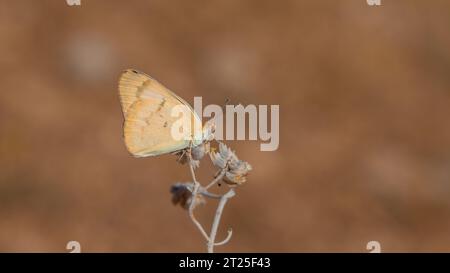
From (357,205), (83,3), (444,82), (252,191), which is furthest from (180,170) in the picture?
(444,82)

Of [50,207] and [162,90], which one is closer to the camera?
[162,90]

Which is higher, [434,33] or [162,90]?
[434,33]

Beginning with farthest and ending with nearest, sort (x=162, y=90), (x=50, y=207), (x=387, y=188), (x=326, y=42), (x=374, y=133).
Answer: (x=326, y=42), (x=374, y=133), (x=387, y=188), (x=50, y=207), (x=162, y=90)

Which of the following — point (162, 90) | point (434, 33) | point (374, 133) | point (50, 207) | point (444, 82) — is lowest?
point (162, 90)

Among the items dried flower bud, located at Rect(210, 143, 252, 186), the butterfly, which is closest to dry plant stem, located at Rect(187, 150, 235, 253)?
dried flower bud, located at Rect(210, 143, 252, 186)

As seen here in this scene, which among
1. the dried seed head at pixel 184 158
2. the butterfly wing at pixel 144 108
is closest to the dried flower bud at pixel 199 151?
the dried seed head at pixel 184 158

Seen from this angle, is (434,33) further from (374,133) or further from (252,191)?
(252,191)

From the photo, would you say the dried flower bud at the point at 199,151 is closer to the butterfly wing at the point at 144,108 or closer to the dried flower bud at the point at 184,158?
the dried flower bud at the point at 184,158
